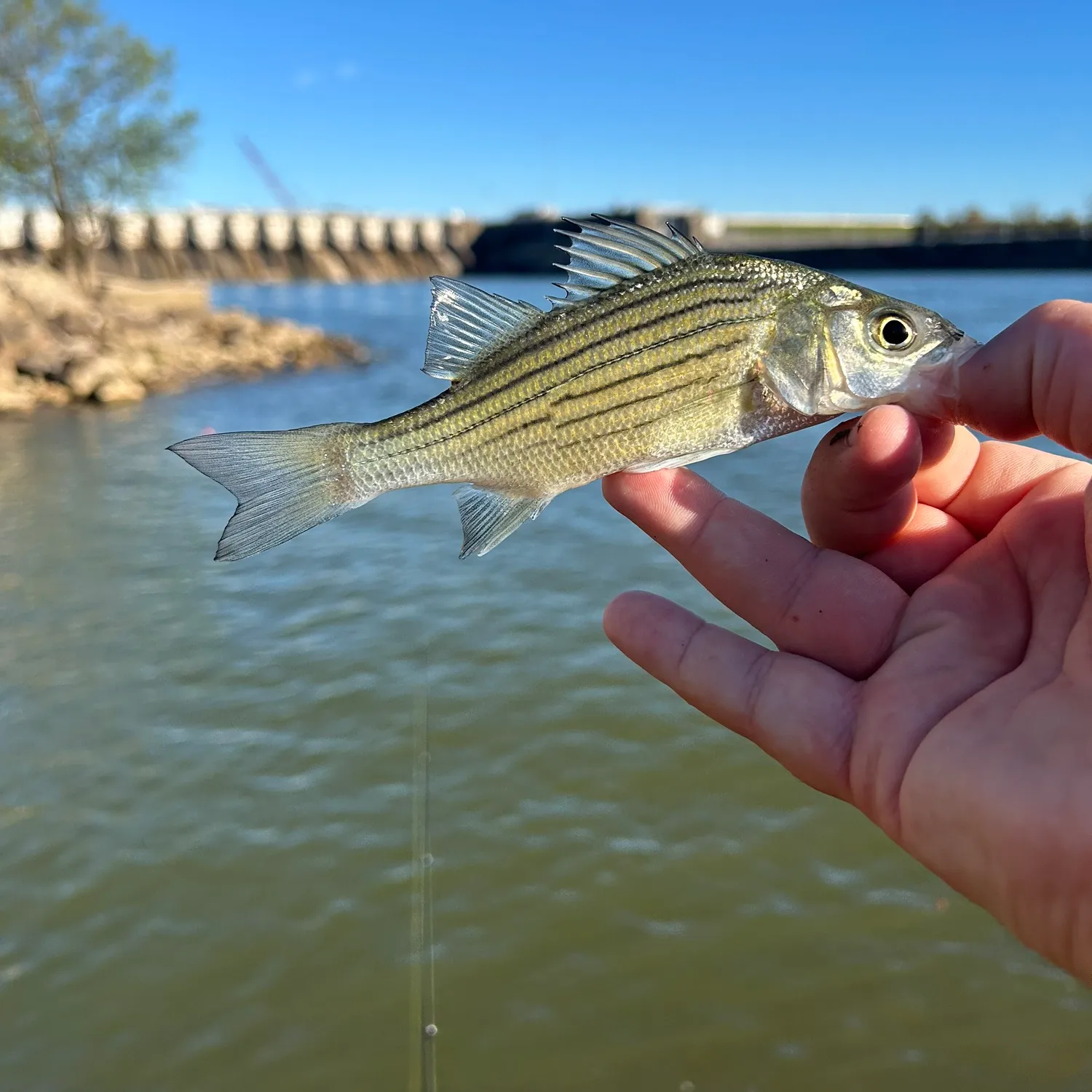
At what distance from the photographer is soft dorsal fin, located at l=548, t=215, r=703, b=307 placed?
3.14 meters

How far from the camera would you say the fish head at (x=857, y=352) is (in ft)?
9.46

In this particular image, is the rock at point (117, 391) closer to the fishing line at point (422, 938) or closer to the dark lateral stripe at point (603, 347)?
the fishing line at point (422, 938)

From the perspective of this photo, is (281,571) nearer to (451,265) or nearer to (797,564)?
(797,564)

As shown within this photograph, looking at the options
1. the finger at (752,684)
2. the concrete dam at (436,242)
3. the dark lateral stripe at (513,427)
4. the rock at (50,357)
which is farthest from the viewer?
the concrete dam at (436,242)

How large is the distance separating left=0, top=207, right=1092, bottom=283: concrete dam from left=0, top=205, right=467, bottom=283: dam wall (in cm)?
11

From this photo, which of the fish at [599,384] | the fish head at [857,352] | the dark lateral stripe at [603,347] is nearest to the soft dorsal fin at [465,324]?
the fish at [599,384]

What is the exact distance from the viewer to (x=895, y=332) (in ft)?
9.52

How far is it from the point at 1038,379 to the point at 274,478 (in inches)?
97.7

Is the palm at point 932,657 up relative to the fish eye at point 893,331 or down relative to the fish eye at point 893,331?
down

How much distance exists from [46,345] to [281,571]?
18979 mm

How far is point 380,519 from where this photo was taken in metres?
12.1

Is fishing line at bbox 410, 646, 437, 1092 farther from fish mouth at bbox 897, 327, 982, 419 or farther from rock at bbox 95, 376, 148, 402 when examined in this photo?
rock at bbox 95, 376, 148, 402

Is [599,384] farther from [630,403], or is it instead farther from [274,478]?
[274,478]

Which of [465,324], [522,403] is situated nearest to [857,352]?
[522,403]
